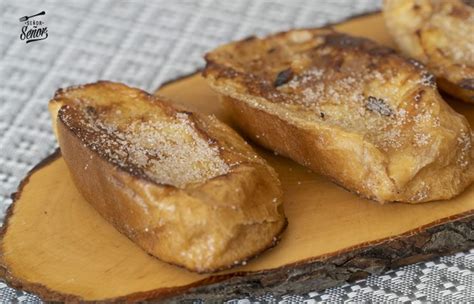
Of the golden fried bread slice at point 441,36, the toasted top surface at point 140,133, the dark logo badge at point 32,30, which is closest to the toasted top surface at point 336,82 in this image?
the golden fried bread slice at point 441,36

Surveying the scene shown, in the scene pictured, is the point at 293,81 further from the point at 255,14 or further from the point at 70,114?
the point at 255,14

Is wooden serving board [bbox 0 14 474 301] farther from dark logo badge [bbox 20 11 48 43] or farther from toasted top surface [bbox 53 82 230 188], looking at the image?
dark logo badge [bbox 20 11 48 43]

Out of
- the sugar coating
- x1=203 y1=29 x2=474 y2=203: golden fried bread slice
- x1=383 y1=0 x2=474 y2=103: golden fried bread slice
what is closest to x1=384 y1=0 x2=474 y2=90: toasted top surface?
x1=383 y1=0 x2=474 y2=103: golden fried bread slice

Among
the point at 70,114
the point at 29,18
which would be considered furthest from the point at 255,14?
the point at 70,114

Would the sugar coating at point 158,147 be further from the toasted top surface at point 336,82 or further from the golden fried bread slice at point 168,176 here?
the toasted top surface at point 336,82

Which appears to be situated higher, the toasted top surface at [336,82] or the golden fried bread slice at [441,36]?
the golden fried bread slice at [441,36]

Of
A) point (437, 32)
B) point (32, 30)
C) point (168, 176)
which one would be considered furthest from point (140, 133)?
point (32, 30)

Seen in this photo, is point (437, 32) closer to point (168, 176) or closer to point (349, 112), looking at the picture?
point (349, 112)

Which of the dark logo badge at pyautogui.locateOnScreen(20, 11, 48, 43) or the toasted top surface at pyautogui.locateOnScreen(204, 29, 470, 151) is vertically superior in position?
the toasted top surface at pyautogui.locateOnScreen(204, 29, 470, 151)
